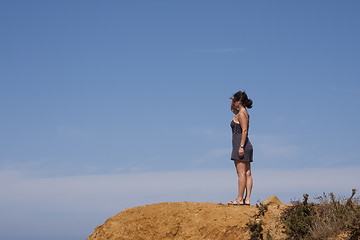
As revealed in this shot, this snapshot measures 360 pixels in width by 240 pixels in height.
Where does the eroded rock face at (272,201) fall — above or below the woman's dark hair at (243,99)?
below

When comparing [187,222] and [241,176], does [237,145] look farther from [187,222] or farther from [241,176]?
[187,222]

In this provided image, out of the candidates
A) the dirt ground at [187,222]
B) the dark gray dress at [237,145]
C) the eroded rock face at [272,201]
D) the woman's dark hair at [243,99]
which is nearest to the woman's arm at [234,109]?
the woman's dark hair at [243,99]

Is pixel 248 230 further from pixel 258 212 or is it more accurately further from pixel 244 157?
pixel 244 157

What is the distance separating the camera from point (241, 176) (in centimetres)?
1331

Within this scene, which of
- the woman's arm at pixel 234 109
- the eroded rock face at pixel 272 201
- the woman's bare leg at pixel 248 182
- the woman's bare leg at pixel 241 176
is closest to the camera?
the woman's bare leg at pixel 241 176

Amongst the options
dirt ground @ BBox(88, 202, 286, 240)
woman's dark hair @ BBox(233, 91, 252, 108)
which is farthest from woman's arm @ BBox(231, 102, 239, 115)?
dirt ground @ BBox(88, 202, 286, 240)

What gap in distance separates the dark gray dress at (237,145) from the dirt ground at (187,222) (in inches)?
56.9

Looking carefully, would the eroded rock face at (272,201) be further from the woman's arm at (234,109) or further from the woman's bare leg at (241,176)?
the woman's arm at (234,109)

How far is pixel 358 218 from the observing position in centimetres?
1139

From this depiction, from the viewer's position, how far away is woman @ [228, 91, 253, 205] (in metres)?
13.3

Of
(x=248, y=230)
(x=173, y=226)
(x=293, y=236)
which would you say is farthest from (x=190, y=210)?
(x=293, y=236)

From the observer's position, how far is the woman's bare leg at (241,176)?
1330cm

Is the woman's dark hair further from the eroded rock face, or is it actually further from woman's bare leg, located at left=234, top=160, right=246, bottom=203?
the eroded rock face

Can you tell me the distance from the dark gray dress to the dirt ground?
1447 millimetres
